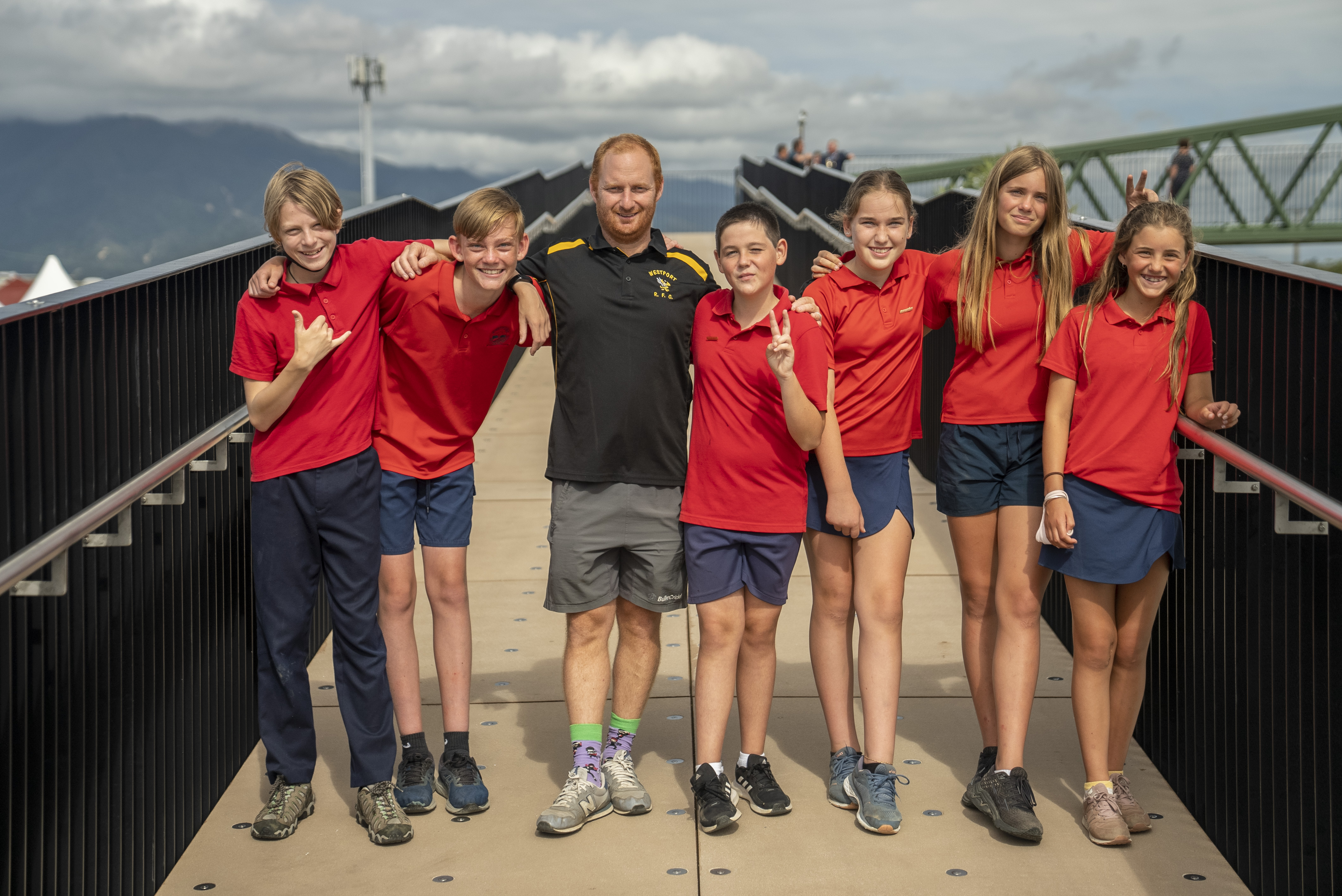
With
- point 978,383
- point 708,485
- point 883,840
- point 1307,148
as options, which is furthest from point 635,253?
point 1307,148

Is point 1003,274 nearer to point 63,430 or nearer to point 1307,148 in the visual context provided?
point 63,430

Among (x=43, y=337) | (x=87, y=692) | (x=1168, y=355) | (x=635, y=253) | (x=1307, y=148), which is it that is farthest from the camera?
(x=1307, y=148)

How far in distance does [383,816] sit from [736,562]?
48.3 inches

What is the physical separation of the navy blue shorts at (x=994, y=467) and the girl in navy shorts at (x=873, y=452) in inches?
5.6

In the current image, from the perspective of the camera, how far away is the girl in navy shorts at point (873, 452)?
3439 mm

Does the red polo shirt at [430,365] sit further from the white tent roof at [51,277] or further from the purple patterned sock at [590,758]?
the white tent roof at [51,277]

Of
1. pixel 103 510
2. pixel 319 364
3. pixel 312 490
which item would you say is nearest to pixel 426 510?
pixel 312 490

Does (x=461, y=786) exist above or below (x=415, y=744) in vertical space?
below

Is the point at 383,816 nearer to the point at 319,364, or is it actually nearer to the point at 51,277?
the point at 319,364

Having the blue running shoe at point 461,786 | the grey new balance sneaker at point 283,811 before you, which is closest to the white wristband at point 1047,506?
the blue running shoe at point 461,786

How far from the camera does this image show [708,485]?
135 inches

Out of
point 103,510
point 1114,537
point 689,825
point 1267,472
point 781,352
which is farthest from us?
point 689,825

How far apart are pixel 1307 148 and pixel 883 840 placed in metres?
24.1

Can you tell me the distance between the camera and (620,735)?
364 cm
